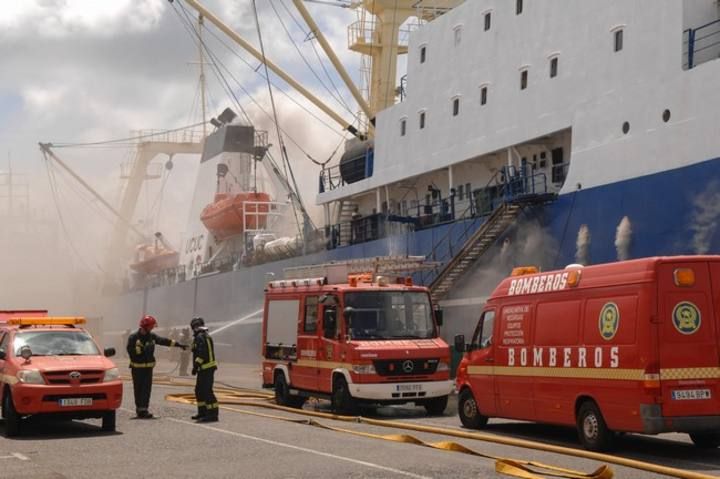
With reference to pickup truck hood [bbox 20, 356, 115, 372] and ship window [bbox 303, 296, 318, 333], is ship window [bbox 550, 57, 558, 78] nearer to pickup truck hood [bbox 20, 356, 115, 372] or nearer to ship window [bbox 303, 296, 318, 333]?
ship window [bbox 303, 296, 318, 333]

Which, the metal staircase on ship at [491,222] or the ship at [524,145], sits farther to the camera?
the metal staircase on ship at [491,222]

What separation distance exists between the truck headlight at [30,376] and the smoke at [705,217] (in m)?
10.7

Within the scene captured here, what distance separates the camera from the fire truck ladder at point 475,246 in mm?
23969

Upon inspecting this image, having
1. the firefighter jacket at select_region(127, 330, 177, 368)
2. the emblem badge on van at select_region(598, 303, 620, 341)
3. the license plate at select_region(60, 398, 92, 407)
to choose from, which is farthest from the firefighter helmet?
the emblem badge on van at select_region(598, 303, 620, 341)

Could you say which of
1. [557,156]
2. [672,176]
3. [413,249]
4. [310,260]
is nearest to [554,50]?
[557,156]

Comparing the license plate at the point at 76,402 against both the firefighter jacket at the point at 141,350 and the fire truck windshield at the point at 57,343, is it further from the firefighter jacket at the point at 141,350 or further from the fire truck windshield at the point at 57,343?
the firefighter jacket at the point at 141,350

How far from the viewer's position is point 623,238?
66.3 ft

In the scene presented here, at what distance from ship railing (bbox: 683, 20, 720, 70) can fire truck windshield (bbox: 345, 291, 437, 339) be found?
20.5 feet

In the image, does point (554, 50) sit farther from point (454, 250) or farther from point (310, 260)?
point (310, 260)

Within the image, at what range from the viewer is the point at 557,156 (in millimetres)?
24156

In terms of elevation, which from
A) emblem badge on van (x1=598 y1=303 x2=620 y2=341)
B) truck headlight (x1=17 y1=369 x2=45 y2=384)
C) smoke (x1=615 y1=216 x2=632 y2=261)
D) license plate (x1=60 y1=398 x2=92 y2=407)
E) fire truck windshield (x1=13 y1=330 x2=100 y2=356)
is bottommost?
license plate (x1=60 y1=398 x2=92 y2=407)

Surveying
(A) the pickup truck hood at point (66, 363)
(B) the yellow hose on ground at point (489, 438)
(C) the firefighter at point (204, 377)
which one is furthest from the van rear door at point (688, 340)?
(A) the pickup truck hood at point (66, 363)

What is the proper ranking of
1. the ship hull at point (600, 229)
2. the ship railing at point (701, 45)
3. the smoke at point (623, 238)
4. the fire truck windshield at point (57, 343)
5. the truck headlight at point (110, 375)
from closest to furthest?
the truck headlight at point (110, 375) → the fire truck windshield at point (57, 343) → the ship hull at point (600, 229) → the ship railing at point (701, 45) → the smoke at point (623, 238)

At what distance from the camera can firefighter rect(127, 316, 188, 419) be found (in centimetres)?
1655
